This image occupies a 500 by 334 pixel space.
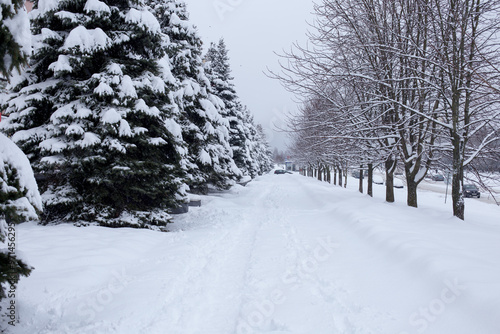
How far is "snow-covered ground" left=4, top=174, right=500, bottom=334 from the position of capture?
3391mm

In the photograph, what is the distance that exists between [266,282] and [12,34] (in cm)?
453

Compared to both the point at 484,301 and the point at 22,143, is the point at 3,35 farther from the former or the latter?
the point at 22,143

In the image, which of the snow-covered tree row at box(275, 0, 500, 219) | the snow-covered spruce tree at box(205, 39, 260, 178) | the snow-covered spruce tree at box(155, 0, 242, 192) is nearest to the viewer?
the snow-covered tree row at box(275, 0, 500, 219)

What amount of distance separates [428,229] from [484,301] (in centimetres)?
373

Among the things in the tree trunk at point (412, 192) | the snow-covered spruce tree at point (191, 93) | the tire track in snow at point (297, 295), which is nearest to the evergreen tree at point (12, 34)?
the tire track in snow at point (297, 295)

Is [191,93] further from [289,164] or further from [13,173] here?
[289,164]

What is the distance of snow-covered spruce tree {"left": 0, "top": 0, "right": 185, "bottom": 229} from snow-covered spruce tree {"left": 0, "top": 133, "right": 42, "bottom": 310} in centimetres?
470

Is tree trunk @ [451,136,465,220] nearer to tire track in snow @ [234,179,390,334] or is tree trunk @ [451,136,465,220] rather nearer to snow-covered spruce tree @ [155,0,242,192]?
tire track in snow @ [234,179,390,334]

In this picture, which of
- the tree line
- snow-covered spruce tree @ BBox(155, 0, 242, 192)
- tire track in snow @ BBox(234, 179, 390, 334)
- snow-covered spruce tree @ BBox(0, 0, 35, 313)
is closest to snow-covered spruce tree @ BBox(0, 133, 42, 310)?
snow-covered spruce tree @ BBox(0, 0, 35, 313)

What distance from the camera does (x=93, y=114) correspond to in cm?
755

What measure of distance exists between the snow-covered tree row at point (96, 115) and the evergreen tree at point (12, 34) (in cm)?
467

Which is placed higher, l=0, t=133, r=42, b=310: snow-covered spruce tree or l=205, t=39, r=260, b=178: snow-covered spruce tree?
l=205, t=39, r=260, b=178: snow-covered spruce tree

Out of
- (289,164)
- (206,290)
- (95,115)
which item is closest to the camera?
(206,290)

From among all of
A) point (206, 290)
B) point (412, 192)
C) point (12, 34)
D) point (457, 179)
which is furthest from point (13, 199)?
point (412, 192)
